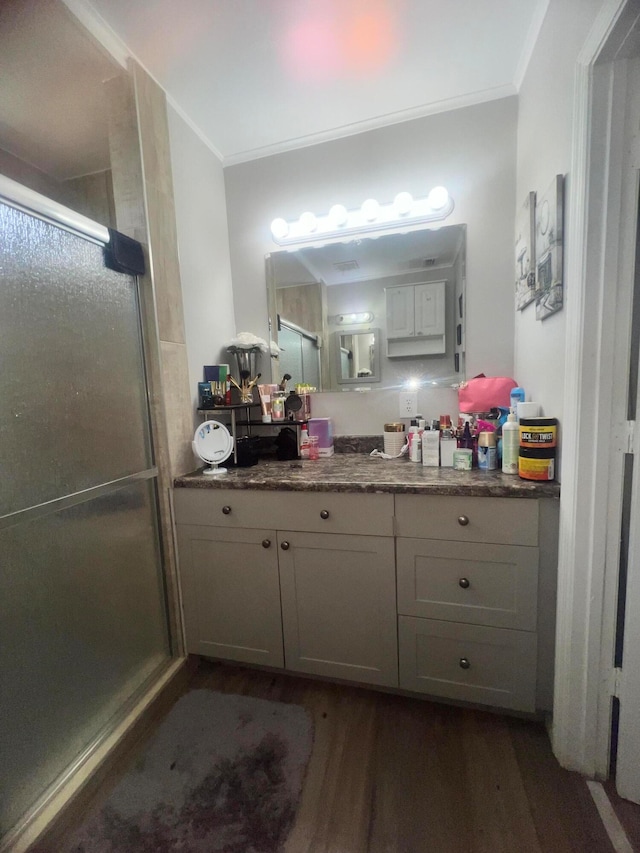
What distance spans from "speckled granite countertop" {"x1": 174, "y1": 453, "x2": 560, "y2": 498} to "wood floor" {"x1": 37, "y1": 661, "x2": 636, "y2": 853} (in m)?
0.78

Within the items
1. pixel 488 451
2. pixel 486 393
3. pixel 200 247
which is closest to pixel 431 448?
pixel 488 451

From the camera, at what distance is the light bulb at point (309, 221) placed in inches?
64.1

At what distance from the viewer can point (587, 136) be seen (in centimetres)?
80

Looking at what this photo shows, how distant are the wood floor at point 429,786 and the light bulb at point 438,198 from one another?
1.96 metres

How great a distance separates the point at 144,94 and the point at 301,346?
3.61 ft

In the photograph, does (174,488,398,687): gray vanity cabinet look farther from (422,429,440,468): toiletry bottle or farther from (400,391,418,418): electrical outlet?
(400,391,418,418): electrical outlet

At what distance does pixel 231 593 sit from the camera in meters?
1.33

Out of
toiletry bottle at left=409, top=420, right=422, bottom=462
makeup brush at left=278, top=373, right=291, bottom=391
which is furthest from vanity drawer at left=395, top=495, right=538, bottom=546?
makeup brush at left=278, top=373, right=291, bottom=391

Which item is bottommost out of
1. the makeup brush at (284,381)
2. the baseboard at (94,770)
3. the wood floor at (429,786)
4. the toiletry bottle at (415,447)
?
the wood floor at (429,786)

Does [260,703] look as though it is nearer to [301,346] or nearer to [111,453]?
[111,453]

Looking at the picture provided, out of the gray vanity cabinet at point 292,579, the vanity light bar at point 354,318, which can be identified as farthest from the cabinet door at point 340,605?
Result: the vanity light bar at point 354,318

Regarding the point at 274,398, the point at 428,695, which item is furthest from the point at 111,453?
the point at 428,695

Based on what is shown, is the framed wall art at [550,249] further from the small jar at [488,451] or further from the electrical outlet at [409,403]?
the electrical outlet at [409,403]

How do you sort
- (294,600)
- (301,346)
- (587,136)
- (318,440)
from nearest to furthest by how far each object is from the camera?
(587,136) → (294,600) → (318,440) → (301,346)
